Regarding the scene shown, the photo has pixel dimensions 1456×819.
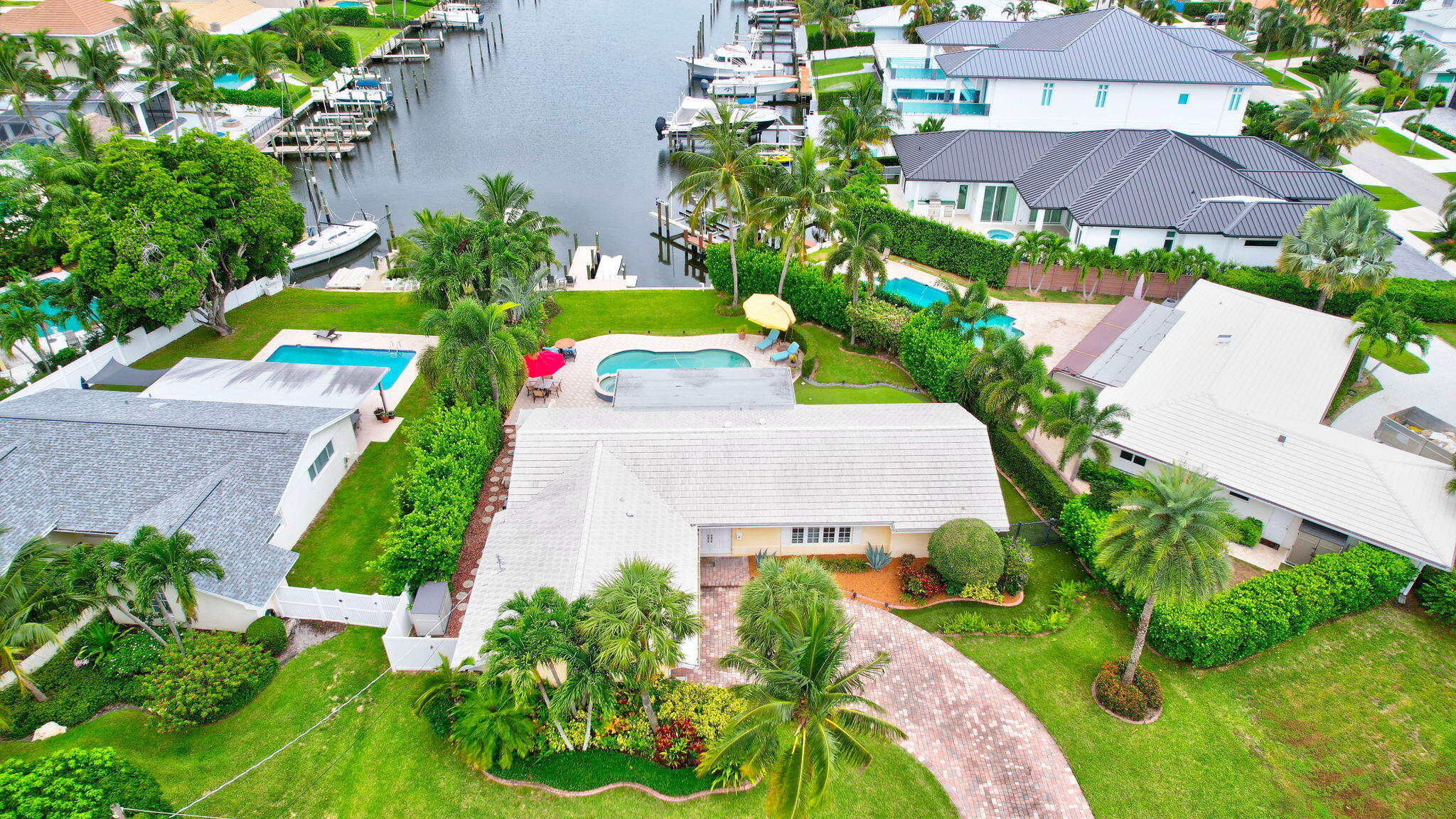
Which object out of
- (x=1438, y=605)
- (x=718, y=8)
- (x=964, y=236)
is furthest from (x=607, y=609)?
(x=718, y=8)

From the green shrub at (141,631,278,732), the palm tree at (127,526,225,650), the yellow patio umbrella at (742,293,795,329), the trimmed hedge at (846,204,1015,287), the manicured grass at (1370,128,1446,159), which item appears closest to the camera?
the green shrub at (141,631,278,732)

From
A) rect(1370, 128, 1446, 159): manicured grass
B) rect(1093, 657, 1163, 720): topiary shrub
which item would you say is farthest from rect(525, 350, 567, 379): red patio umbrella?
rect(1370, 128, 1446, 159): manicured grass

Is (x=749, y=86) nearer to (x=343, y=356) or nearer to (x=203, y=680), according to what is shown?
(x=343, y=356)

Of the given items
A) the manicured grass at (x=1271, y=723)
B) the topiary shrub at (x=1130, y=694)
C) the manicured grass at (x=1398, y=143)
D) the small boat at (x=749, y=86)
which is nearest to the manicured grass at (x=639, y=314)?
the manicured grass at (x=1271, y=723)

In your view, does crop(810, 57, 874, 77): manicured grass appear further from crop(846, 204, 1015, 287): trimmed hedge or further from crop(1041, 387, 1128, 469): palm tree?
crop(1041, 387, 1128, 469): palm tree

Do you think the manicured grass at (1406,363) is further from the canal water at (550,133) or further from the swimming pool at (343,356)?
the swimming pool at (343,356)

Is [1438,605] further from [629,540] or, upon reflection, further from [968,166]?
[968,166]

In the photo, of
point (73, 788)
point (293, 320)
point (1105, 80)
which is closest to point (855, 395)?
point (73, 788)
